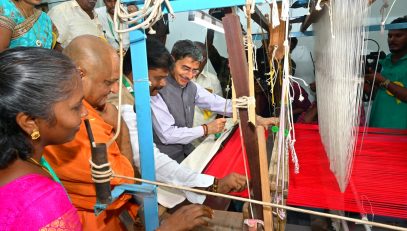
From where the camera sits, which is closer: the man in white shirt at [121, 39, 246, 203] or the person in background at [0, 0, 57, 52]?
the man in white shirt at [121, 39, 246, 203]

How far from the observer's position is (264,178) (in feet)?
2.80

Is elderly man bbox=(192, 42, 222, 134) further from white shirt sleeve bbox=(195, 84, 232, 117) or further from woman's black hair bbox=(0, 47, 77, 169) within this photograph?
woman's black hair bbox=(0, 47, 77, 169)

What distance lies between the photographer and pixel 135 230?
1.35 metres

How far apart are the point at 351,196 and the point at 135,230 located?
927 millimetres

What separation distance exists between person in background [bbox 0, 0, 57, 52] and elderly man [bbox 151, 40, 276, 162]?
74 cm

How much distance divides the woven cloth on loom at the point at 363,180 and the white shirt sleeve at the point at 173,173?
408 mm

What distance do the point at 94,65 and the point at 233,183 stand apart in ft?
2.46

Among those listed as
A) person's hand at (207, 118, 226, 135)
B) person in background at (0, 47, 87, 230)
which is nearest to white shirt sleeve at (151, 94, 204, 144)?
person's hand at (207, 118, 226, 135)

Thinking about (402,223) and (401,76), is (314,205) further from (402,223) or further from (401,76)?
(401,76)

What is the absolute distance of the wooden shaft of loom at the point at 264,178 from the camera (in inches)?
32.3

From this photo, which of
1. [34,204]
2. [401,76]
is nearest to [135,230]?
[34,204]

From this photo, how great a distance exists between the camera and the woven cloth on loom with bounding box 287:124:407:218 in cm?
119

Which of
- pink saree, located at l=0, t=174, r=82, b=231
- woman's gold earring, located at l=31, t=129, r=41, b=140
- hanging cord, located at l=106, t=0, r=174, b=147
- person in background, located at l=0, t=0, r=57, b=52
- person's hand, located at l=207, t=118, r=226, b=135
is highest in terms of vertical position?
person in background, located at l=0, t=0, r=57, b=52

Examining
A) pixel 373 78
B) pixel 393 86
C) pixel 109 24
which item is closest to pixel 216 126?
pixel 373 78
